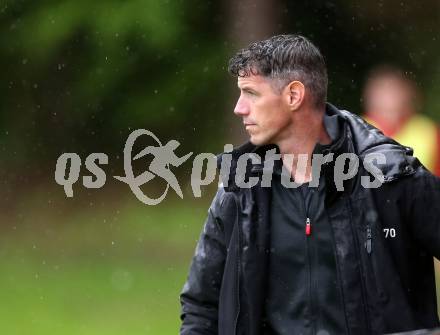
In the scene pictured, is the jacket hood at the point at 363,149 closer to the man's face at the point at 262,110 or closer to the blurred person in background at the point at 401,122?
the man's face at the point at 262,110

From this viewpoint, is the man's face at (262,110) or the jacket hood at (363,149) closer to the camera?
the jacket hood at (363,149)

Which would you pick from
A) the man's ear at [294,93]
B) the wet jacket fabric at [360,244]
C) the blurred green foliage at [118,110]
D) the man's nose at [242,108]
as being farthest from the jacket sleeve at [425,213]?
the blurred green foliage at [118,110]

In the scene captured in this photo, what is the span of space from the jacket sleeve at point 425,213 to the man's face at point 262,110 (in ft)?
1.71

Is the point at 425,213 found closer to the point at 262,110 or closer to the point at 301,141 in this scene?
the point at 301,141

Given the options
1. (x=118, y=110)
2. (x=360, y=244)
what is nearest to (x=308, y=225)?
(x=360, y=244)

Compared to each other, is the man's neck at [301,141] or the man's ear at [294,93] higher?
the man's ear at [294,93]

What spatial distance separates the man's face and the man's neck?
35 millimetres

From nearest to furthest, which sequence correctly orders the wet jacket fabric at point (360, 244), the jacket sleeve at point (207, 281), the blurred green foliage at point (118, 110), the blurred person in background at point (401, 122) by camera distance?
the wet jacket fabric at point (360, 244), the jacket sleeve at point (207, 281), the blurred person in background at point (401, 122), the blurred green foliage at point (118, 110)

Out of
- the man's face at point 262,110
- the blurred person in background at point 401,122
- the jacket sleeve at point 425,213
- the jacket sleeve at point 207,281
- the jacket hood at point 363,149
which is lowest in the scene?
the jacket sleeve at point 207,281


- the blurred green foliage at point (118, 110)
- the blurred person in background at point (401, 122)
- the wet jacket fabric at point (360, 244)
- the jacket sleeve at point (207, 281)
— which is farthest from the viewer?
the blurred green foliage at point (118, 110)

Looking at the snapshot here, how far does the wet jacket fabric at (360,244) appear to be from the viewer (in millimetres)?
3777

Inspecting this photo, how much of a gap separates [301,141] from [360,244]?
478mm

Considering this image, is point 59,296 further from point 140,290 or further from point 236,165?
point 236,165

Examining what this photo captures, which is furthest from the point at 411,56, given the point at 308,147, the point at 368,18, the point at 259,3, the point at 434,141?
the point at 308,147
